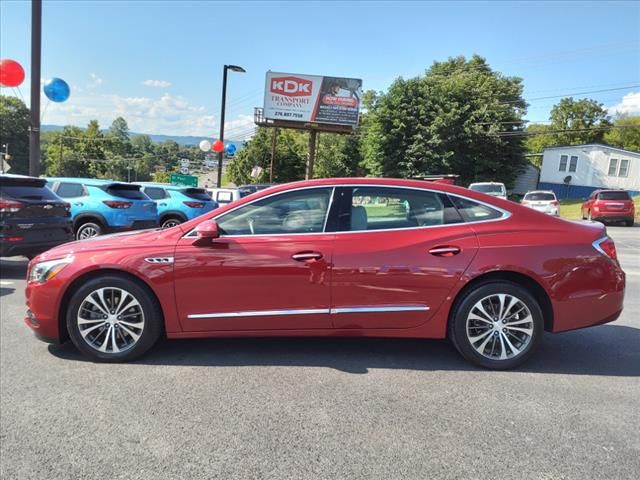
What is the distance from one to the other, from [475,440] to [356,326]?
50.4 inches

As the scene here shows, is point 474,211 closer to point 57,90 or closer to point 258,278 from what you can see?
point 258,278

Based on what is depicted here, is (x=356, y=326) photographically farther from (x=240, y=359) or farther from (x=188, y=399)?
(x=188, y=399)

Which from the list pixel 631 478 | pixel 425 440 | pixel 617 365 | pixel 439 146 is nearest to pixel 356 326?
pixel 425 440

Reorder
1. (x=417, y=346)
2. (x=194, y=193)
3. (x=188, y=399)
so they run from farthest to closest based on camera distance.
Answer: (x=194, y=193), (x=417, y=346), (x=188, y=399)

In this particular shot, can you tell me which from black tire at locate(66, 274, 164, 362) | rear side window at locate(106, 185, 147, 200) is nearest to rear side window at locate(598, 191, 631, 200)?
rear side window at locate(106, 185, 147, 200)

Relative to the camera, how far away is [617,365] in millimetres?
3859

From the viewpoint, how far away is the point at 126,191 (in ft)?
35.0

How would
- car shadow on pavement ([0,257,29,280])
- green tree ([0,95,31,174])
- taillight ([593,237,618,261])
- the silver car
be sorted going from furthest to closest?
green tree ([0,95,31,174]), the silver car, car shadow on pavement ([0,257,29,280]), taillight ([593,237,618,261])

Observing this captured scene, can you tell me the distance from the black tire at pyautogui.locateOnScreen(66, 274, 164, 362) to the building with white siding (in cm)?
4239

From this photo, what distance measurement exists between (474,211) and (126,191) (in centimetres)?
916

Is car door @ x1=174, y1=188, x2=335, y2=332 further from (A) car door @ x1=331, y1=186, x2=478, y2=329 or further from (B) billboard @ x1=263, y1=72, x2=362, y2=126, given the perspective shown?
(B) billboard @ x1=263, y1=72, x2=362, y2=126

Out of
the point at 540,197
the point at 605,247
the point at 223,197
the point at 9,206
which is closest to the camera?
the point at 605,247

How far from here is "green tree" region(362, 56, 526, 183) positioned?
35.1 meters

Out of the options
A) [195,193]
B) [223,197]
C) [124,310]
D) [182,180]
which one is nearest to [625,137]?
[182,180]
